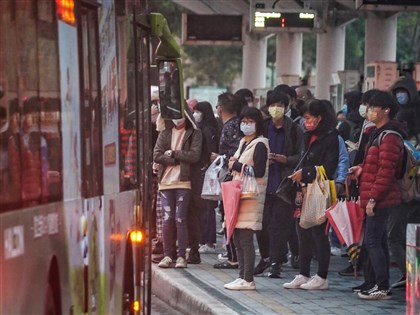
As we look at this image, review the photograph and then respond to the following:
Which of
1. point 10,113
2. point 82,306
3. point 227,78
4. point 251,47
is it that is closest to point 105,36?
point 82,306

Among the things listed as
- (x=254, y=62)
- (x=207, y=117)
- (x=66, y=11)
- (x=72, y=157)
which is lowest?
(x=254, y=62)

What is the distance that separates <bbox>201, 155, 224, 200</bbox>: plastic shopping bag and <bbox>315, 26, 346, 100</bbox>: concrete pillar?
22695mm

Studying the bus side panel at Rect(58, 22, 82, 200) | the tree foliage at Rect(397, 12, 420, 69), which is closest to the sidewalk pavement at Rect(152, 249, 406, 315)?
the bus side panel at Rect(58, 22, 82, 200)

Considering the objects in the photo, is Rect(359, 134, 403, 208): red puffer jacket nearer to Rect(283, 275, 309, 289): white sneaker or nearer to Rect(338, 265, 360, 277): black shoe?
Rect(283, 275, 309, 289): white sneaker

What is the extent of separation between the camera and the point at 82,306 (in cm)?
770

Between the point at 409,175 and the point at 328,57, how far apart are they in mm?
25324

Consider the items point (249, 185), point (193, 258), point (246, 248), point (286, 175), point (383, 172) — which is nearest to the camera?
point (383, 172)

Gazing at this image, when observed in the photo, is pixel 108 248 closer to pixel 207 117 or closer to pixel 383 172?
pixel 383 172

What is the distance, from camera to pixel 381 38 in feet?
105

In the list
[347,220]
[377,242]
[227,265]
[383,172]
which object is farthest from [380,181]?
[227,265]

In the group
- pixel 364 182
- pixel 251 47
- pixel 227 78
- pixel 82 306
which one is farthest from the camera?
pixel 227 78

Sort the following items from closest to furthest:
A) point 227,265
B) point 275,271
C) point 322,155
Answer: point 322,155, point 275,271, point 227,265

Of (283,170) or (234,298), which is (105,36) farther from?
(283,170)

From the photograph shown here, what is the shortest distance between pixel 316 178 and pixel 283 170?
4.67 feet
